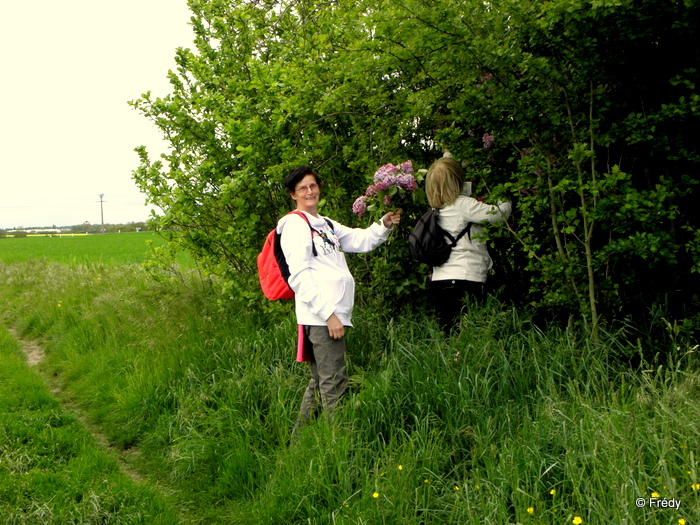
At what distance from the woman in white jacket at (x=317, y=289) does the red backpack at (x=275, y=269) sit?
0.39 feet

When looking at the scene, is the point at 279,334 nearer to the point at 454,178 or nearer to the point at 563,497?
the point at 454,178

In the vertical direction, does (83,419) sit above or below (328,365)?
below

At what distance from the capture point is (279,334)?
19.0ft

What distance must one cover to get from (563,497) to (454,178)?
8.81 feet

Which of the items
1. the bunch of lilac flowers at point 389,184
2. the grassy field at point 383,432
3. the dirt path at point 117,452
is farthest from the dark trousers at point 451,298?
the dirt path at point 117,452

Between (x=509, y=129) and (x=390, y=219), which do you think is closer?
(x=509, y=129)

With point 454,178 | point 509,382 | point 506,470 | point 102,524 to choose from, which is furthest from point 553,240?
point 102,524

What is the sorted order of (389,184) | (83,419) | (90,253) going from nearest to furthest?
(389,184), (83,419), (90,253)

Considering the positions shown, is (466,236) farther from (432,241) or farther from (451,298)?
(451,298)

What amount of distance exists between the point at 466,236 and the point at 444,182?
0.48 meters

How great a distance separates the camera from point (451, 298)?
516 cm

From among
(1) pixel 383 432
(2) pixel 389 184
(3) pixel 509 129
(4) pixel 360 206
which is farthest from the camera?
(4) pixel 360 206

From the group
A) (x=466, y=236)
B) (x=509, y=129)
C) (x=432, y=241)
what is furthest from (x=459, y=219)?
(x=509, y=129)

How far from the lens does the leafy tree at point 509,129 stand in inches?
159
